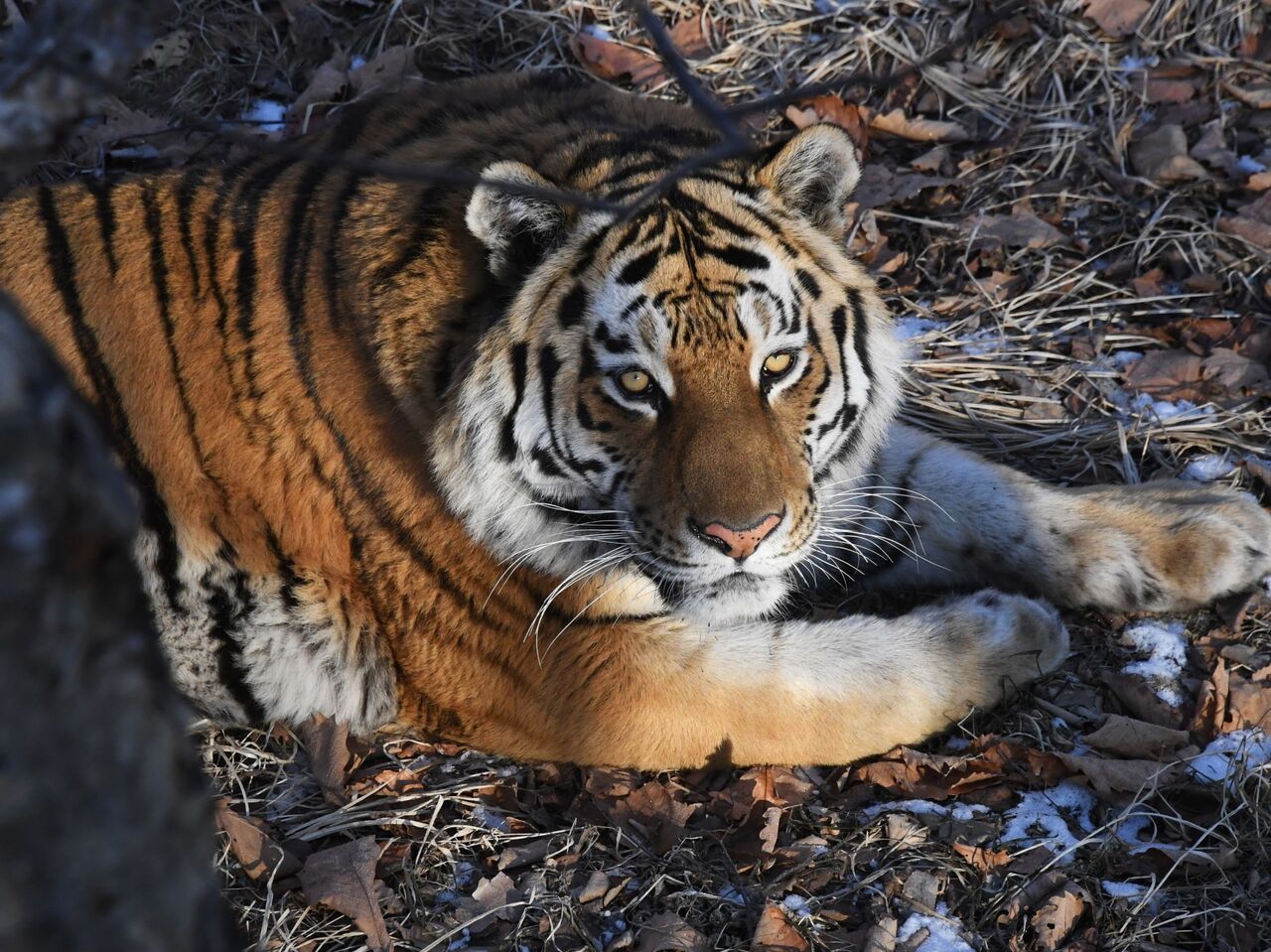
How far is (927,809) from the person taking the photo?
2.65m

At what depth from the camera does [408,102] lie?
3.05m

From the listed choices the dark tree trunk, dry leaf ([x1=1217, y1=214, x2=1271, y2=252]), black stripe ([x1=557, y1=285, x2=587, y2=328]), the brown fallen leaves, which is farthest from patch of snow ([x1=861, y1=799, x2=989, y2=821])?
the brown fallen leaves

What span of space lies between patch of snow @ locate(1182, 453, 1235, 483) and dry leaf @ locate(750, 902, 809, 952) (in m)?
1.87

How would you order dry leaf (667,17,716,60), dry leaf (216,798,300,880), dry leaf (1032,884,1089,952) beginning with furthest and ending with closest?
dry leaf (667,17,716,60) → dry leaf (216,798,300,880) → dry leaf (1032,884,1089,952)

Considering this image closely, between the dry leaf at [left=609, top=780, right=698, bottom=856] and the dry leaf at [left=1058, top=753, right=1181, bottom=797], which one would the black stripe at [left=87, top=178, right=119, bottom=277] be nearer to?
the dry leaf at [left=609, top=780, right=698, bottom=856]

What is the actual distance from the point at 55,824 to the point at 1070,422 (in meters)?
3.35

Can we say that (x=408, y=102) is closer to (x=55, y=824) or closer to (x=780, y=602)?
(x=780, y=602)

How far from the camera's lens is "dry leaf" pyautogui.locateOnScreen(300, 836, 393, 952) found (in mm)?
2443

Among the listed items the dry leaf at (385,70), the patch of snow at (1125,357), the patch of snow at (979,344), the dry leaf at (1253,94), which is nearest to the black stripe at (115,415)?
the dry leaf at (385,70)

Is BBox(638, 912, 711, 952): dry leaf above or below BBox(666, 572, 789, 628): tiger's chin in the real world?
below

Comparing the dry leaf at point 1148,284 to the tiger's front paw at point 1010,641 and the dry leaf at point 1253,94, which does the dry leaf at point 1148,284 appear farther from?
the tiger's front paw at point 1010,641

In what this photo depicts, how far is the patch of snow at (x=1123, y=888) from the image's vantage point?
2359 millimetres

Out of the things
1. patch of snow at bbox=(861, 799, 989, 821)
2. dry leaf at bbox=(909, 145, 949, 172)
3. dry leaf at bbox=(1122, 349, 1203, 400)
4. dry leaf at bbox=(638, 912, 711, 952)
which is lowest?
dry leaf at bbox=(638, 912, 711, 952)

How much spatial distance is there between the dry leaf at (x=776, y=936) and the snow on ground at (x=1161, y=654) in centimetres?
111
